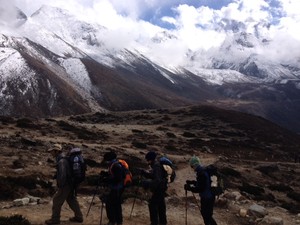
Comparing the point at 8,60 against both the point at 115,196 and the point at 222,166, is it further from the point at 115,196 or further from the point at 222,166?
the point at 115,196

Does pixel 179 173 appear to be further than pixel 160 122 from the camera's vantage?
No

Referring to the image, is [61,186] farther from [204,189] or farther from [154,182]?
[204,189]

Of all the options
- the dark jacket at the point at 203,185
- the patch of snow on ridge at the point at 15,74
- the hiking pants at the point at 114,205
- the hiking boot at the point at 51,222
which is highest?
the patch of snow on ridge at the point at 15,74

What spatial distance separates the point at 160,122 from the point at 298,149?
27498 mm

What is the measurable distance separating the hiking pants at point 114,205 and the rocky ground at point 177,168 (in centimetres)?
191

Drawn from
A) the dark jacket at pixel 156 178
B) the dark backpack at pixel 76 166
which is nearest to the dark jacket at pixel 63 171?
the dark backpack at pixel 76 166

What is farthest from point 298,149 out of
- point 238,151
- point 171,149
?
point 171,149

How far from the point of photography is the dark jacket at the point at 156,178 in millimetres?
14531

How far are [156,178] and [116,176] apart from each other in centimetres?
143

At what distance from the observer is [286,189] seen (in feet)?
107

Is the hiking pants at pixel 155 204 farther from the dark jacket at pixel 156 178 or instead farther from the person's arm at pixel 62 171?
the person's arm at pixel 62 171

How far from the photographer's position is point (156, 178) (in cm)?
1456

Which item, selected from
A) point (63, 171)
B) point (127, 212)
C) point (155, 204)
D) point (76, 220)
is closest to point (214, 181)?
point (155, 204)

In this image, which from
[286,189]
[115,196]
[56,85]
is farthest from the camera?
[56,85]
